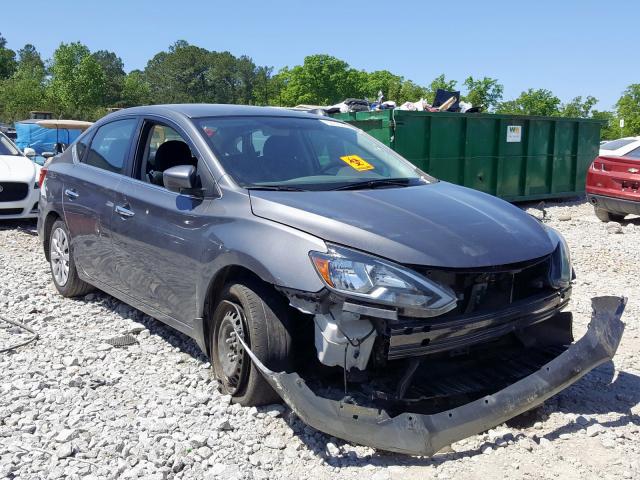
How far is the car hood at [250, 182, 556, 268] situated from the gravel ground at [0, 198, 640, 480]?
0.95 meters

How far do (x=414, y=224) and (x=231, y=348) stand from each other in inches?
48.7

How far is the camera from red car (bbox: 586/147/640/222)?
10977mm

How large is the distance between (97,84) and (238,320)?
6021 cm

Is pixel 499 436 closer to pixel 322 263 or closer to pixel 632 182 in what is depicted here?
pixel 322 263

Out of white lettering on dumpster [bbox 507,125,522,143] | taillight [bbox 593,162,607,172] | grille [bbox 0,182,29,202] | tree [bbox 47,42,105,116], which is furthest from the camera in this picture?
tree [bbox 47,42,105,116]

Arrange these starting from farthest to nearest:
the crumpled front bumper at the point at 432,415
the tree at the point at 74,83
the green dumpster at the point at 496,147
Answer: the tree at the point at 74,83, the green dumpster at the point at 496,147, the crumpled front bumper at the point at 432,415

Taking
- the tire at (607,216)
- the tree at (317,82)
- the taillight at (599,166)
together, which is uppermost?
the tree at (317,82)

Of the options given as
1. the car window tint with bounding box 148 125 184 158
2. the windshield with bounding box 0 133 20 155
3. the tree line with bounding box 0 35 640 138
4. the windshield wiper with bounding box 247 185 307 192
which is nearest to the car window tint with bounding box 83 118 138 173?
the car window tint with bounding box 148 125 184 158

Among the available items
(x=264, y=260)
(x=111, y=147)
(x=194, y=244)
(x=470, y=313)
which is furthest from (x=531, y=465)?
(x=111, y=147)

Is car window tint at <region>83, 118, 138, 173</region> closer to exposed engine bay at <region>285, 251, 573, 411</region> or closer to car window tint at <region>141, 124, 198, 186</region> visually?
car window tint at <region>141, 124, 198, 186</region>

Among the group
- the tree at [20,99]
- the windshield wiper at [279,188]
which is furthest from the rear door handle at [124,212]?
the tree at [20,99]

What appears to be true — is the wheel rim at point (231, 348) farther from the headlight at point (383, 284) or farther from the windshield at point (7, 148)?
the windshield at point (7, 148)

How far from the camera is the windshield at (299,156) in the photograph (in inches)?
160

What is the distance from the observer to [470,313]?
3.29m
